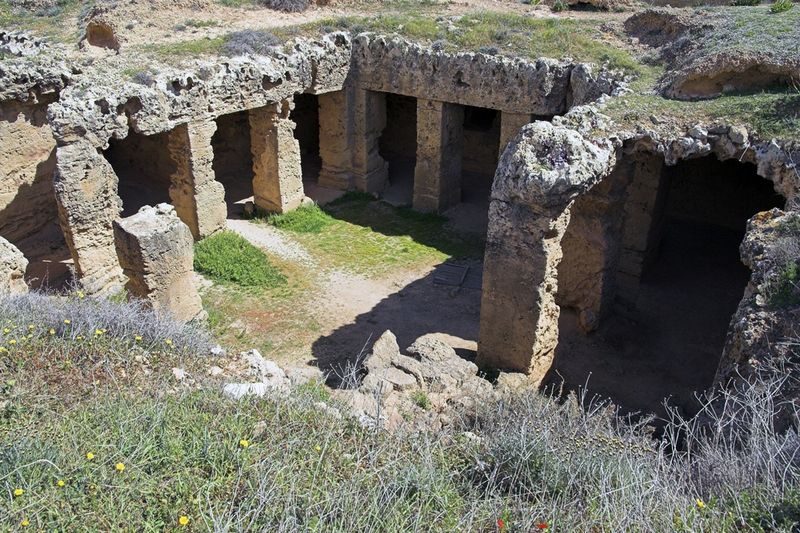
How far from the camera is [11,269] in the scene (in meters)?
8.99

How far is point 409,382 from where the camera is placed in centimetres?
812

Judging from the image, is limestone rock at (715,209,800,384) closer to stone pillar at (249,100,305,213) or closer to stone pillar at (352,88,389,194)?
stone pillar at (249,100,305,213)

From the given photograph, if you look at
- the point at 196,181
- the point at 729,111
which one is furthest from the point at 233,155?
the point at 729,111

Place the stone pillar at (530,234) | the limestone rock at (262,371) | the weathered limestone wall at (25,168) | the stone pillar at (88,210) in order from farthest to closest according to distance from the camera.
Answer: the weathered limestone wall at (25,168) < the stone pillar at (88,210) < the stone pillar at (530,234) < the limestone rock at (262,371)

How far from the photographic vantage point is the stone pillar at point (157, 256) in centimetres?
940

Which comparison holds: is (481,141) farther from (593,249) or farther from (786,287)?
(786,287)

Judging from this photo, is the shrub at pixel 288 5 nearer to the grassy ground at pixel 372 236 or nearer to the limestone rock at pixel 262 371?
the grassy ground at pixel 372 236

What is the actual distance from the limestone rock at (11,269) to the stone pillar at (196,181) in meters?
4.19

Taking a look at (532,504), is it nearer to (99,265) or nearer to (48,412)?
(48,412)

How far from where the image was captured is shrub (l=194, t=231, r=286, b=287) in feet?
41.1

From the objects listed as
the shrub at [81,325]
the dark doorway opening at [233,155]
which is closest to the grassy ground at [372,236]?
the dark doorway opening at [233,155]

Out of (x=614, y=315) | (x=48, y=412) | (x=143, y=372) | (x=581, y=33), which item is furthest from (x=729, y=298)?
(x=48, y=412)

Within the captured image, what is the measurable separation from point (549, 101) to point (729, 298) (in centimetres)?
504

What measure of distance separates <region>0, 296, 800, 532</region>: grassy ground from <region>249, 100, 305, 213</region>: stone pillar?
9.14 meters
